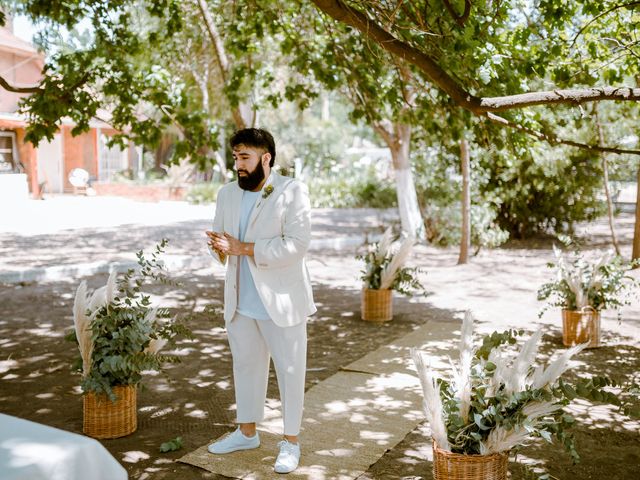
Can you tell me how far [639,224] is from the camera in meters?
11.6

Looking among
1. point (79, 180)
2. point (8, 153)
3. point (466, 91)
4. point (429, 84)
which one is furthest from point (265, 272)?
point (79, 180)

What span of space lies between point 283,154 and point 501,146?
94.7 ft

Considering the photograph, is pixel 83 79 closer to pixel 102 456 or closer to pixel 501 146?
pixel 501 146

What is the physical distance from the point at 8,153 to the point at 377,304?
2144 centimetres

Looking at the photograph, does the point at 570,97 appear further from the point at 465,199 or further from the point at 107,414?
the point at 465,199

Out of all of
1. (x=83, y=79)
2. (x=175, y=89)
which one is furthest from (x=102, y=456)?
(x=175, y=89)

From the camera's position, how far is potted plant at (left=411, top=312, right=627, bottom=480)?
3559 millimetres

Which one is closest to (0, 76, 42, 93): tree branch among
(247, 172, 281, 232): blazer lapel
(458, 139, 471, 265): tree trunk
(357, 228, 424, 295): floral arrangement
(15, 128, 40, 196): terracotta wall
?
(247, 172, 281, 232): blazer lapel

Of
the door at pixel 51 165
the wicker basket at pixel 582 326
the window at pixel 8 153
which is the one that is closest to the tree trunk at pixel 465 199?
the wicker basket at pixel 582 326

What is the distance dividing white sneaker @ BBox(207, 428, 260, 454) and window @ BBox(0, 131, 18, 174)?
929 inches

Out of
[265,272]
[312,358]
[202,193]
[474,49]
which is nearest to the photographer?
[265,272]

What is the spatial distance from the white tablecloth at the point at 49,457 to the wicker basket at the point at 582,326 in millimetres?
5815

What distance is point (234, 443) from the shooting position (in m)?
4.68

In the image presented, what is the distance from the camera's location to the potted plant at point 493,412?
3.56 m
